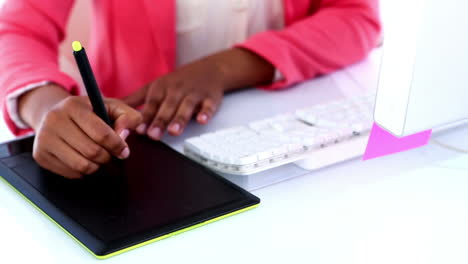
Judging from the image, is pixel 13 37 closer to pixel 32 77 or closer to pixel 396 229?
pixel 32 77

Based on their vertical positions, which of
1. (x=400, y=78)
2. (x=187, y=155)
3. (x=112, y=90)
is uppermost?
(x=400, y=78)

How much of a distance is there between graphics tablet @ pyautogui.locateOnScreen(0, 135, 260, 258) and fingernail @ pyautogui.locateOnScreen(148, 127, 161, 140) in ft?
0.09

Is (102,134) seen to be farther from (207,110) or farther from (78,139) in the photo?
(207,110)

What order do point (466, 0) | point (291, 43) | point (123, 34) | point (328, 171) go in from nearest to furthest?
point (466, 0), point (328, 171), point (291, 43), point (123, 34)

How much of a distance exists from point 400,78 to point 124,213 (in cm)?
25

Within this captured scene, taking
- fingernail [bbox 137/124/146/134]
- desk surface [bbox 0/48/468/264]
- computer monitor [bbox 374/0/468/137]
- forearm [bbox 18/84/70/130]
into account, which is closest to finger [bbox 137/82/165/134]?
fingernail [bbox 137/124/146/134]

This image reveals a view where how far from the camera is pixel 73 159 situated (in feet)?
1.90

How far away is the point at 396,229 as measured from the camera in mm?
494

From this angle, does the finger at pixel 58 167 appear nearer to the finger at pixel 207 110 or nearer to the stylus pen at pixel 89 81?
the stylus pen at pixel 89 81

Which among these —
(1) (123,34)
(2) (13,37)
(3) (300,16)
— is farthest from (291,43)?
(2) (13,37)

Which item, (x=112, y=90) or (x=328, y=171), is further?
(x=112, y=90)

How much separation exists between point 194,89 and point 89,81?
247 mm

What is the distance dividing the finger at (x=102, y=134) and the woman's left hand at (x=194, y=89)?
0.30 feet

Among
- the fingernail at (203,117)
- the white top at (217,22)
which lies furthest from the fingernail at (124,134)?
the white top at (217,22)
